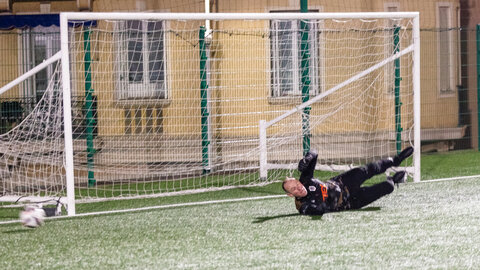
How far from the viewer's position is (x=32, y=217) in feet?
24.3

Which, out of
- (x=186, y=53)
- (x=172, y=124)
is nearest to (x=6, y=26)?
(x=186, y=53)

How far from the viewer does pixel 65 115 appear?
27.2 ft

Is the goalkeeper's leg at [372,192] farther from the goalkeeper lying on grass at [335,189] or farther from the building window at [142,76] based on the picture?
the building window at [142,76]

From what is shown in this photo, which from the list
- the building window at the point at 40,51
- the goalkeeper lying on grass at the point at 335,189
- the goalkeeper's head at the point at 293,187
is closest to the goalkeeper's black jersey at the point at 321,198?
the goalkeeper lying on grass at the point at 335,189

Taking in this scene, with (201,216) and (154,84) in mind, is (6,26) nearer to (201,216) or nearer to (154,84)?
(154,84)

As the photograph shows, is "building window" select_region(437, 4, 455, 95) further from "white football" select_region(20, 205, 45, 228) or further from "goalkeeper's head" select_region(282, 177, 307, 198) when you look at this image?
"white football" select_region(20, 205, 45, 228)

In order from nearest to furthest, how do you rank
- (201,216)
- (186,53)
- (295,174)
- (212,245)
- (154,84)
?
(212,245), (201,216), (295,174), (154,84), (186,53)

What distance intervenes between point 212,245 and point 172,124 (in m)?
5.38

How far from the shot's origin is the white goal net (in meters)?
10.6

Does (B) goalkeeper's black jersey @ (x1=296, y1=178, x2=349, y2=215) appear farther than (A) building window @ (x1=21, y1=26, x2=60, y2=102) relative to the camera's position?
No

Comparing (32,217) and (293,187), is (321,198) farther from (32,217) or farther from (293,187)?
(32,217)

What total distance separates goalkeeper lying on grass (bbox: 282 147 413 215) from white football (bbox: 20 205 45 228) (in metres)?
2.23

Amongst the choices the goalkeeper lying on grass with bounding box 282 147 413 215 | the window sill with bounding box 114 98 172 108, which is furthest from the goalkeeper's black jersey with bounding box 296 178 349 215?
the window sill with bounding box 114 98 172 108

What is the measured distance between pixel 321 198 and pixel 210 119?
4.59 m
